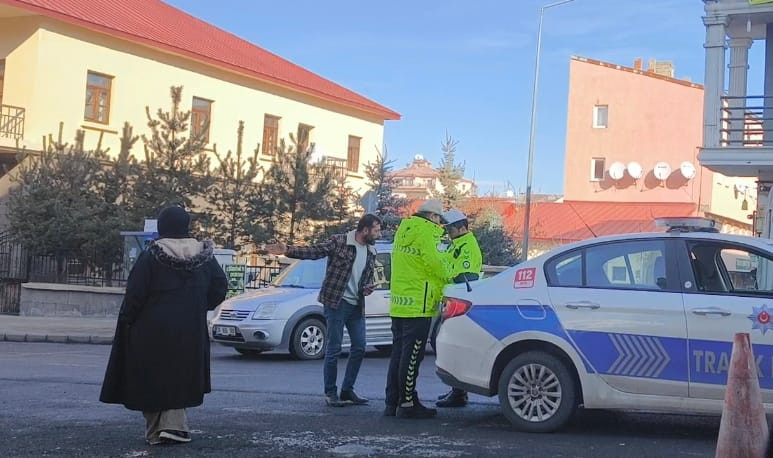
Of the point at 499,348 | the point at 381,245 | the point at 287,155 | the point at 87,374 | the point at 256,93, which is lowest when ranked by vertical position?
the point at 87,374

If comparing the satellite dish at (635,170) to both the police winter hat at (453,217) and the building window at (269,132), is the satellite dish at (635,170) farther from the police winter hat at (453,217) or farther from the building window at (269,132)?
the police winter hat at (453,217)

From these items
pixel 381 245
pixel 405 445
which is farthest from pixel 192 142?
pixel 405 445

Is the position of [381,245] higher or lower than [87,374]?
higher

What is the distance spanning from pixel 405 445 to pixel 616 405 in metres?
1.64

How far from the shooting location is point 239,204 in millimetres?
24234

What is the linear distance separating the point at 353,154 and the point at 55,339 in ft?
75.0

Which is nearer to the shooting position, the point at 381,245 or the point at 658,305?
the point at 658,305

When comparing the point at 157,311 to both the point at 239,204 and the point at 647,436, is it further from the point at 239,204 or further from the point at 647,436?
the point at 239,204

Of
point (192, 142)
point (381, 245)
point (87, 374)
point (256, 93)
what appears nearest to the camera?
point (87, 374)

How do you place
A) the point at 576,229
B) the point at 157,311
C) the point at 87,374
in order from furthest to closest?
the point at 576,229 < the point at 87,374 < the point at 157,311

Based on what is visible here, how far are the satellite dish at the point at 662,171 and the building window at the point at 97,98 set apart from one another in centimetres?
2707

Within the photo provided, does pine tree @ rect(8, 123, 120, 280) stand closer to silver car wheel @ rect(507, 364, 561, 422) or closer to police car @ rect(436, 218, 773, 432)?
police car @ rect(436, 218, 773, 432)

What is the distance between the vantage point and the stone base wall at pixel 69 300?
21.0m

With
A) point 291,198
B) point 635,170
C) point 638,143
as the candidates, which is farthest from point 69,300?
point 638,143
